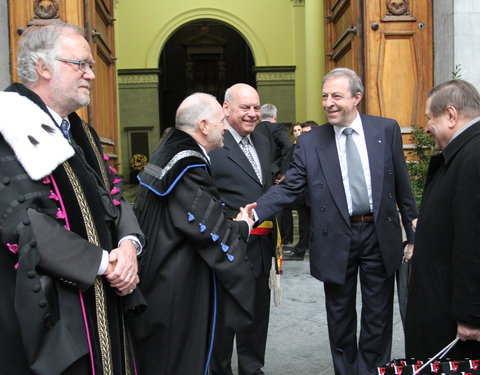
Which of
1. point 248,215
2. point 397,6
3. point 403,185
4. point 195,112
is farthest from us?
point 397,6

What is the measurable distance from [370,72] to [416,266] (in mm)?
3994

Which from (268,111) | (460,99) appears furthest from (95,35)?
(460,99)

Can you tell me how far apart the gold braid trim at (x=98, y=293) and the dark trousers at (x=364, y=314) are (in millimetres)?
1544

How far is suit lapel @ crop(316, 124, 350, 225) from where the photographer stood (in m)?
2.89

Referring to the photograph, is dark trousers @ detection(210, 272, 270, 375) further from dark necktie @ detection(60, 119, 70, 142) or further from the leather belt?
dark necktie @ detection(60, 119, 70, 142)

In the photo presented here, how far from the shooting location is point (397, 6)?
5.71 meters

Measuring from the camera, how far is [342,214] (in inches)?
113

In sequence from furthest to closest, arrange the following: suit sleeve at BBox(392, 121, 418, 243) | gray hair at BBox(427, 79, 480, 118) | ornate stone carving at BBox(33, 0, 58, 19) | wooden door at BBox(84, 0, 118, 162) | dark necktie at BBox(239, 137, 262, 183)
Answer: wooden door at BBox(84, 0, 118, 162)
ornate stone carving at BBox(33, 0, 58, 19)
dark necktie at BBox(239, 137, 262, 183)
suit sleeve at BBox(392, 121, 418, 243)
gray hair at BBox(427, 79, 480, 118)

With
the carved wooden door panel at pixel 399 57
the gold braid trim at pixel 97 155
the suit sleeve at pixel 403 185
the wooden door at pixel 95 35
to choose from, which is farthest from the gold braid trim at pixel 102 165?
the carved wooden door panel at pixel 399 57

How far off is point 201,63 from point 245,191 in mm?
17533

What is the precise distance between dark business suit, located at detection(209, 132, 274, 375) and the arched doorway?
1606cm

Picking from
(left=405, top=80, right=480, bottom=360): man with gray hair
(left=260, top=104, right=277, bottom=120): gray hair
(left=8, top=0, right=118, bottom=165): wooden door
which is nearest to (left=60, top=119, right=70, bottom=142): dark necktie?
(left=405, top=80, right=480, bottom=360): man with gray hair

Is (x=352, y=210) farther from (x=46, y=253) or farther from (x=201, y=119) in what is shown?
(x=46, y=253)

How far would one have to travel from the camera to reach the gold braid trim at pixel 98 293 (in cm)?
186
